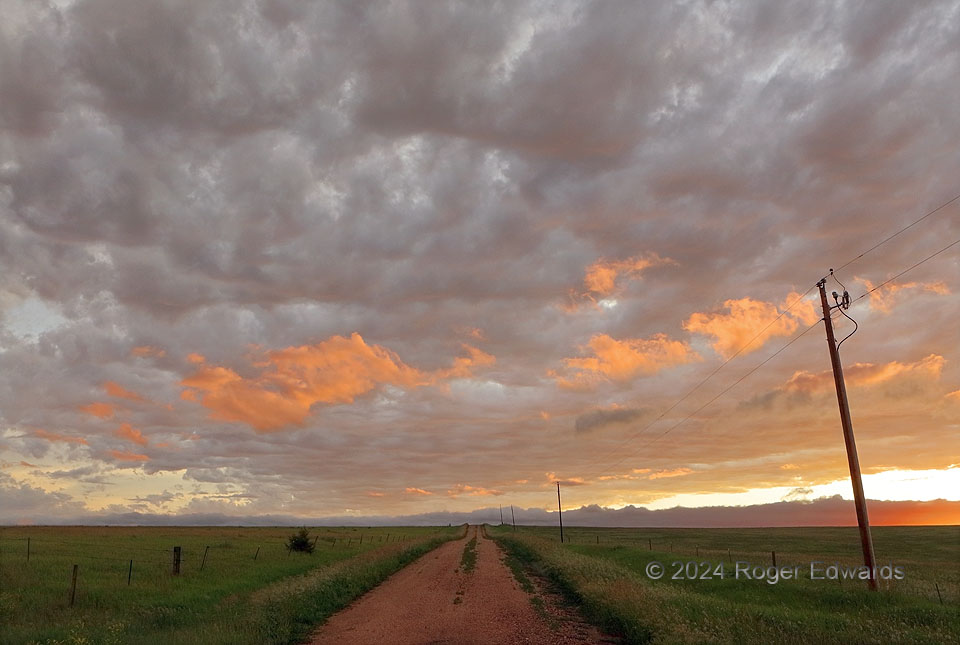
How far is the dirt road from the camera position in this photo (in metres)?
15.7

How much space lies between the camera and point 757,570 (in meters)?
31.9

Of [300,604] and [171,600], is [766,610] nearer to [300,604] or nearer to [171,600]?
[300,604]

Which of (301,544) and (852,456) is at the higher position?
(852,456)

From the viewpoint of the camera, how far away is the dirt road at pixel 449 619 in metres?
15.7

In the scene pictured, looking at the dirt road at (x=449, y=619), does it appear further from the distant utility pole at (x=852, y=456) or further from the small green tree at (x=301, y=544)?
the small green tree at (x=301, y=544)

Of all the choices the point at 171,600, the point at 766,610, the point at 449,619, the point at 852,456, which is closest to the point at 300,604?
the point at 449,619

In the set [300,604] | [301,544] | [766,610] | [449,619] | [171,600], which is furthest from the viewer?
[301,544]

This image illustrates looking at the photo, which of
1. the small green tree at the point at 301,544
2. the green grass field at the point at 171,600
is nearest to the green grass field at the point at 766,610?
the green grass field at the point at 171,600

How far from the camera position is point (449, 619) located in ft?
60.1

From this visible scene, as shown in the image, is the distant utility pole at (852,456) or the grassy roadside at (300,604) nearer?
the grassy roadside at (300,604)

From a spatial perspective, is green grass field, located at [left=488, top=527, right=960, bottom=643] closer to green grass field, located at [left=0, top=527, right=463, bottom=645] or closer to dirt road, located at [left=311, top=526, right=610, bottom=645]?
dirt road, located at [left=311, top=526, right=610, bottom=645]

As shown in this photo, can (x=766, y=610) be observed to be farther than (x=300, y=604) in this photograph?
No

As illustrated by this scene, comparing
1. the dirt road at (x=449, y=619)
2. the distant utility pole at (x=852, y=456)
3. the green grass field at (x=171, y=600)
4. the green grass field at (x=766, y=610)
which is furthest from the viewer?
the distant utility pole at (x=852, y=456)

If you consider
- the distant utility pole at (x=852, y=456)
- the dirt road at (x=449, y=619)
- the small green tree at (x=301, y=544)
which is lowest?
the small green tree at (x=301, y=544)
